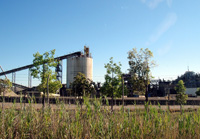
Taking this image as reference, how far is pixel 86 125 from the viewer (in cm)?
527

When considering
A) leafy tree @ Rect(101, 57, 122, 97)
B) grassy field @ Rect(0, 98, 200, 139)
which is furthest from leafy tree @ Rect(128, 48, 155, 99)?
grassy field @ Rect(0, 98, 200, 139)

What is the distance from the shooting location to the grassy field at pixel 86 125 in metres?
5.12

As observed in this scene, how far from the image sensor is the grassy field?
5.12 metres

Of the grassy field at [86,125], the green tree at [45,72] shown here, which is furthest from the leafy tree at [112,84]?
the grassy field at [86,125]

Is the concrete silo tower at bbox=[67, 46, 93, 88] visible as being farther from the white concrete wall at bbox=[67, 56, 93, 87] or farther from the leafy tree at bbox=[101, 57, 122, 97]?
the leafy tree at bbox=[101, 57, 122, 97]

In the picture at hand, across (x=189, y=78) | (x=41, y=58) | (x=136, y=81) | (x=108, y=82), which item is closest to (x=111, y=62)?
(x=108, y=82)

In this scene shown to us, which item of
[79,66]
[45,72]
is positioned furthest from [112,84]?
[79,66]

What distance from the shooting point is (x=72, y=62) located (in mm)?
52844

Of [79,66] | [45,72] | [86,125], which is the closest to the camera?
[86,125]

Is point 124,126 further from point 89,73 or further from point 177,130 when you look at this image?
point 89,73

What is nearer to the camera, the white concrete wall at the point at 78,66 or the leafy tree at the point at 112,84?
the leafy tree at the point at 112,84

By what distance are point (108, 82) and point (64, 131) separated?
65.3 feet

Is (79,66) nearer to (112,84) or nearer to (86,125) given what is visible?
(112,84)

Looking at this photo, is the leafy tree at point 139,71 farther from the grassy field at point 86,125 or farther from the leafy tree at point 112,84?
the grassy field at point 86,125
